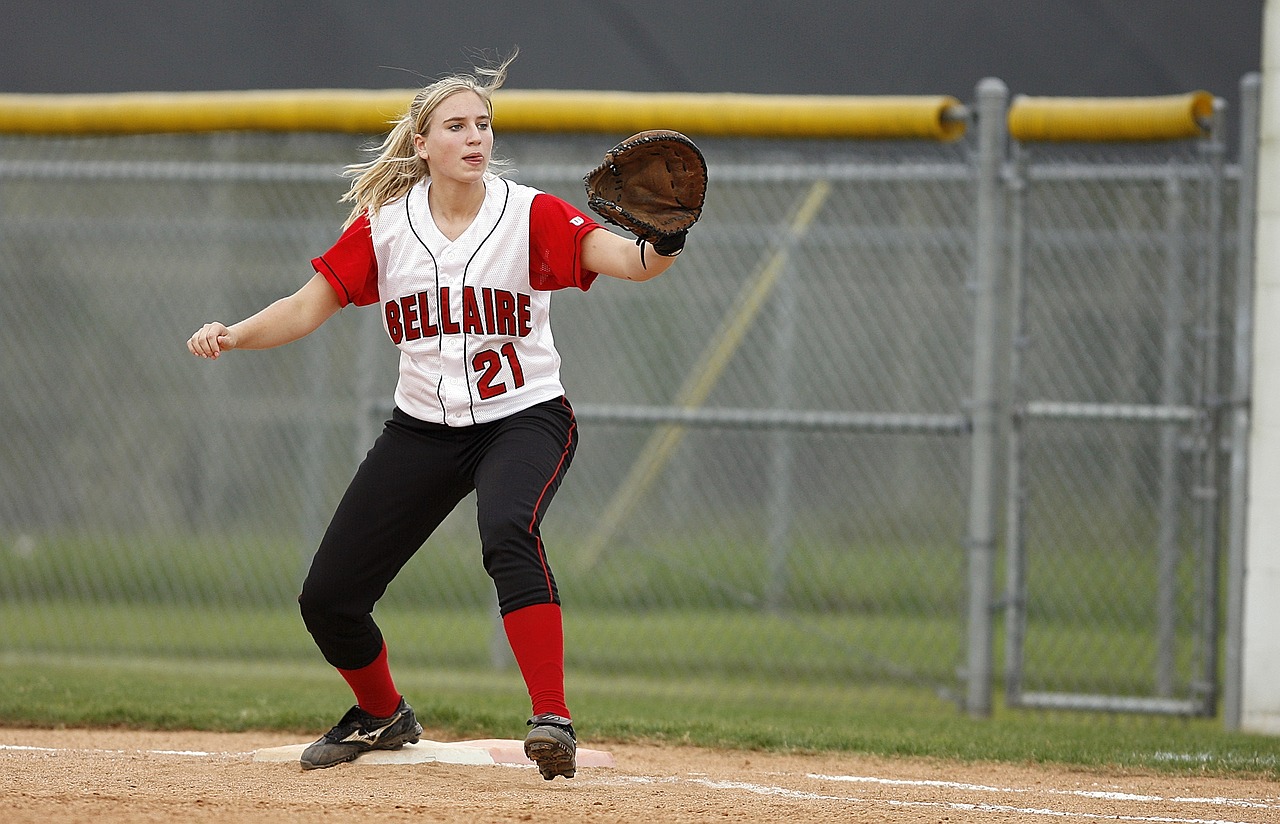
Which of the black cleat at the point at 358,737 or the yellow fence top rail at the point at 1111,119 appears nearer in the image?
the black cleat at the point at 358,737

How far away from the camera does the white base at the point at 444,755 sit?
13.7ft

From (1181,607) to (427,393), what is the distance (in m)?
4.00

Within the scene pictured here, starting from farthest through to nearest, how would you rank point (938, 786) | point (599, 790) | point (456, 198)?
point (938, 786)
point (456, 198)
point (599, 790)

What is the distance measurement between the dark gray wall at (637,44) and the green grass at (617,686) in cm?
495

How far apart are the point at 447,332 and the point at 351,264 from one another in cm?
36

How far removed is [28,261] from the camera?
941 centimetres

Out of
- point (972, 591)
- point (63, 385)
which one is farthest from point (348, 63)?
point (972, 591)

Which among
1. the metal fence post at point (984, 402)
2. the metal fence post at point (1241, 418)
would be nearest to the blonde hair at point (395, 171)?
the metal fence post at point (984, 402)

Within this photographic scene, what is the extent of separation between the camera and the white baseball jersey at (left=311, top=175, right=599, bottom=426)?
3816 mm

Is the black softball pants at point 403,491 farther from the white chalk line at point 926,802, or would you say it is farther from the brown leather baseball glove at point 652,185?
the white chalk line at point 926,802

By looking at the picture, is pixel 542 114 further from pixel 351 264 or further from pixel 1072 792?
pixel 1072 792

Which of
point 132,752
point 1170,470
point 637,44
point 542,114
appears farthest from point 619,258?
point 637,44

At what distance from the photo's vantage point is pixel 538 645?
141 inches

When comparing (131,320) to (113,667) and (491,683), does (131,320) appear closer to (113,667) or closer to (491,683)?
(113,667)
